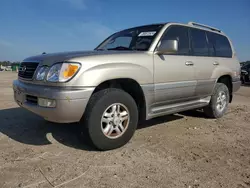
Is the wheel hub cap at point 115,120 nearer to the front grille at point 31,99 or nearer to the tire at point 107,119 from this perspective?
the tire at point 107,119

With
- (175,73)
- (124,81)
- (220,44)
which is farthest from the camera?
(220,44)

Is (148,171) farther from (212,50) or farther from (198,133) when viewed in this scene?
(212,50)

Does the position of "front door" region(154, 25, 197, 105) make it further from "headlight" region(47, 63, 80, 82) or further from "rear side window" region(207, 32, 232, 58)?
"headlight" region(47, 63, 80, 82)

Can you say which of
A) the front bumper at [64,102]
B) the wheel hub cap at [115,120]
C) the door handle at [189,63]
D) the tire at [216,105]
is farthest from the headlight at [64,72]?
the tire at [216,105]

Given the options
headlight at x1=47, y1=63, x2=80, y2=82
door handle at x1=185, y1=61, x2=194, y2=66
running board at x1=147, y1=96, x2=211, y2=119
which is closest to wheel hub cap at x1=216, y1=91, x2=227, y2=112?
running board at x1=147, y1=96, x2=211, y2=119

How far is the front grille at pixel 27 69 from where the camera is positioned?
3283mm

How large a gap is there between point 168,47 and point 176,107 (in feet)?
3.56

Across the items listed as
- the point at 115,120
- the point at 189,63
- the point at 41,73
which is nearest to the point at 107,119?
the point at 115,120

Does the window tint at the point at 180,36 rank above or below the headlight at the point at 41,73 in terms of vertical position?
above

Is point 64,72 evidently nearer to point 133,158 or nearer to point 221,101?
point 133,158

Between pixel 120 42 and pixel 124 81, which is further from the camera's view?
pixel 120 42

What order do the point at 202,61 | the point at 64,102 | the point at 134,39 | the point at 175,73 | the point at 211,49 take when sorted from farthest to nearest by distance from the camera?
the point at 211,49, the point at 202,61, the point at 134,39, the point at 175,73, the point at 64,102

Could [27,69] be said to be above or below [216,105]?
above

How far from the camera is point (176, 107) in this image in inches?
162
